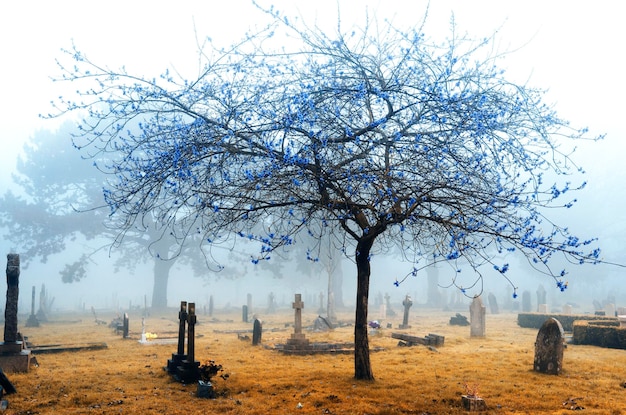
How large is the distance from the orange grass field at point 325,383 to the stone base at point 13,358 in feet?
1.69

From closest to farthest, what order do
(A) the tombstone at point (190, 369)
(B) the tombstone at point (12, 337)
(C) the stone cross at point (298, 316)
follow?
(A) the tombstone at point (190, 369) < (B) the tombstone at point (12, 337) < (C) the stone cross at point (298, 316)

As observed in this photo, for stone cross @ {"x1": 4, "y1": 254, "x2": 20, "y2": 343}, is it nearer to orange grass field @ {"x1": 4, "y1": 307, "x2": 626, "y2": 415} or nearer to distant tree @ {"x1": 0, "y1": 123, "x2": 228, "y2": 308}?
orange grass field @ {"x1": 4, "y1": 307, "x2": 626, "y2": 415}

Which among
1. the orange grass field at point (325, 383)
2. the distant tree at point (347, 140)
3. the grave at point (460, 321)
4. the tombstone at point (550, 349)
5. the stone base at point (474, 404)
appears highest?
the distant tree at point (347, 140)

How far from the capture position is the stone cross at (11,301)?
12047 mm

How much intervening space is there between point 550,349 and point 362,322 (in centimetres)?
488

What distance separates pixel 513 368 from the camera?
1259cm

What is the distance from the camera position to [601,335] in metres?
17.5

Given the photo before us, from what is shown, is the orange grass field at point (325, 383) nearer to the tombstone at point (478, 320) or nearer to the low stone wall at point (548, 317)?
the tombstone at point (478, 320)

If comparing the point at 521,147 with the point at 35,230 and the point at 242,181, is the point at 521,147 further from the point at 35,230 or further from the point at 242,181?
the point at 35,230

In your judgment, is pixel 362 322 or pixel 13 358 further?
pixel 13 358

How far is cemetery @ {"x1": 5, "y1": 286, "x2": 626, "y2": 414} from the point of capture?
28.6 feet

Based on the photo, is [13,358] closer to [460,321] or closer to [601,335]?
[601,335]

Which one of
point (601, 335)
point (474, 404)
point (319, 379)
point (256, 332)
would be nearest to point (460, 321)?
point (601, 335)

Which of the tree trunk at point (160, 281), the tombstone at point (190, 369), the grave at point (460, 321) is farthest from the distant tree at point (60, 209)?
the tombstone at point (190, 369)
